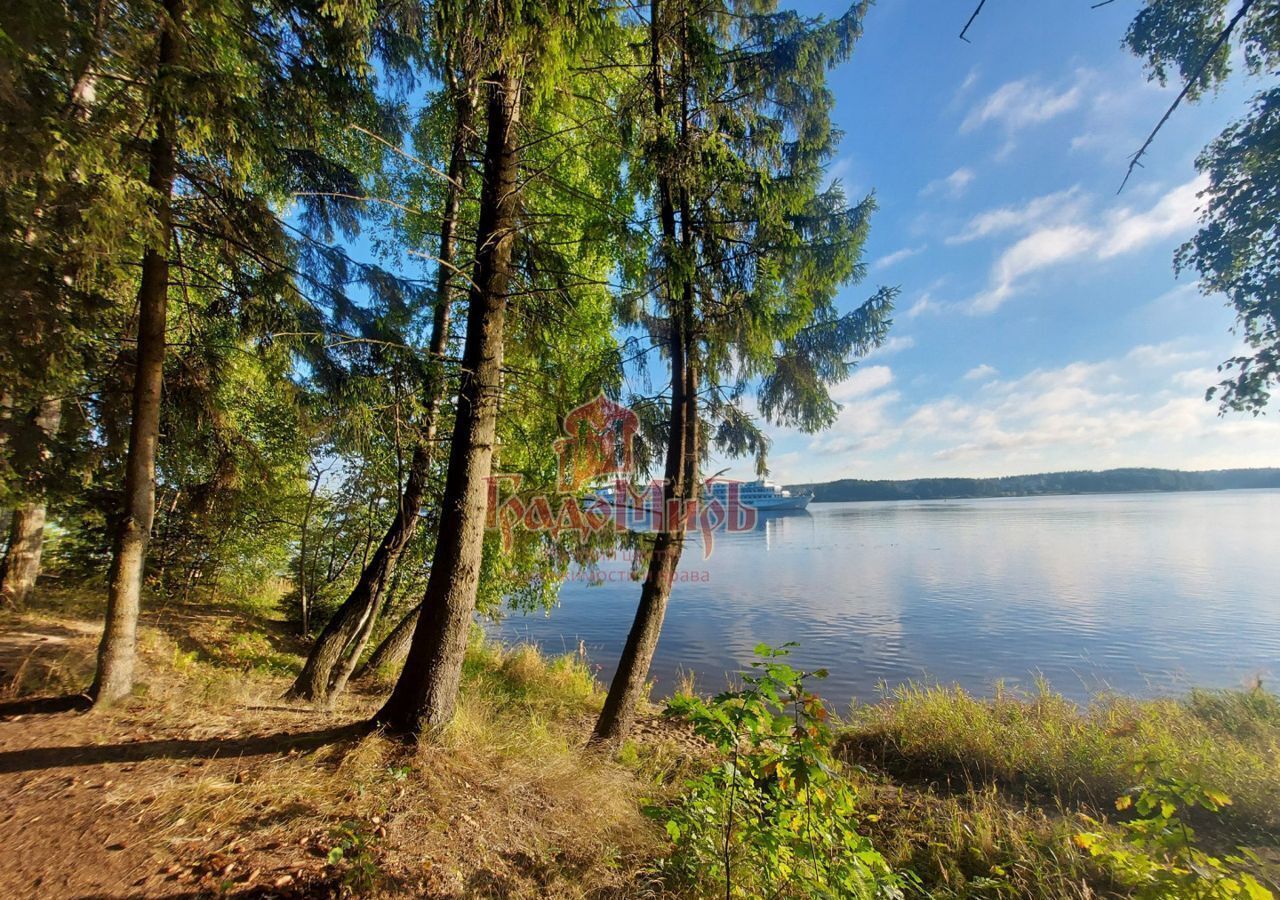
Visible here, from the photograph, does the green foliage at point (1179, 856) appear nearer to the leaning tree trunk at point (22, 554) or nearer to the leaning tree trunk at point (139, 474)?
the leaning tree trunk at point (139, 474)

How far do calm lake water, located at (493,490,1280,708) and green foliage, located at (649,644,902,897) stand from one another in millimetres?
3395

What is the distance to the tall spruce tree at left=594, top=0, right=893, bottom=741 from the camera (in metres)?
4.62

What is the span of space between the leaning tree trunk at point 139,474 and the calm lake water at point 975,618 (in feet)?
14.0

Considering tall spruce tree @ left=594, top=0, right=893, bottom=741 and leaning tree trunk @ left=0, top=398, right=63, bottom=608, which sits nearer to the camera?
tall spruce tree @ left=594, top=0, right=893, bottom=741

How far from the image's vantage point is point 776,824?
2.46 meters

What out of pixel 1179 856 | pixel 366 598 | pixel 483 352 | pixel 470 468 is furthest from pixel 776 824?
pixel 366 598

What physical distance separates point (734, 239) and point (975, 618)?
491 inches

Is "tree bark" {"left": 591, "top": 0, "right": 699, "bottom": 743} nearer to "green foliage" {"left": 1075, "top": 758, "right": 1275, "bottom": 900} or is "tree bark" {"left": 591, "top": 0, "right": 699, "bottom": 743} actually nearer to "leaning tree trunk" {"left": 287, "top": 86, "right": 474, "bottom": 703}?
"leaning tree trunk" {"left": 287, "top": 86, "right": 474, "bottom": 703}

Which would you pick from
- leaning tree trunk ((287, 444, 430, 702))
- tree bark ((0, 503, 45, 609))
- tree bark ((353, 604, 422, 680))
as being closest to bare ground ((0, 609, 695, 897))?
leaning tree trunk ((287, 444, 430, 702))

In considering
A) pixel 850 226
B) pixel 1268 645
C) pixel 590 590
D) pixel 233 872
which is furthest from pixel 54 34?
pixel 1268 645

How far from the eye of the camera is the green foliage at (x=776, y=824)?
217 cm

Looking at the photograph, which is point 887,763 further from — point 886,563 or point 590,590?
point 886,563

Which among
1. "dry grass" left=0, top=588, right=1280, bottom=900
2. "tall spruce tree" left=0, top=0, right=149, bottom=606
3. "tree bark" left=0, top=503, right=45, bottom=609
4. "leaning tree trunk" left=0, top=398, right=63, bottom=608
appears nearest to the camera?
"dry grass" left=0, top=588, right=1280, bottom=900

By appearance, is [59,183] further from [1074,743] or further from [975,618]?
→ [975,618]
